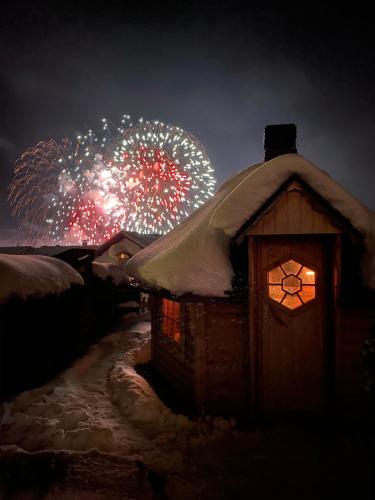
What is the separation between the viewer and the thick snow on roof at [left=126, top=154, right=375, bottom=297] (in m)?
4.94

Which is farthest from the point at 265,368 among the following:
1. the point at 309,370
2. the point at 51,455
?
the point at 51,455

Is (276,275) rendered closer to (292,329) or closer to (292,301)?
(292,301)

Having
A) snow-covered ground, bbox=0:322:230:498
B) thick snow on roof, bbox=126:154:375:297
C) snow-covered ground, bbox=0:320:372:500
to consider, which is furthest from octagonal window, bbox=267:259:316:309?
snow-covered ground, bbox=0:322:230:498

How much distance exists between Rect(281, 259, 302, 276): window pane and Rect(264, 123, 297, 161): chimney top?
3497mm

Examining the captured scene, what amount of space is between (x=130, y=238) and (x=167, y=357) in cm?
2010

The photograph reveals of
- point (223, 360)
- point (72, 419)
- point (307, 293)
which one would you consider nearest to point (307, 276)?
point (307, 293)

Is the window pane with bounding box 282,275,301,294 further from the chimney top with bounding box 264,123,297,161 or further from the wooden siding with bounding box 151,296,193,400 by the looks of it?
the chimney top with bounding box 264,123,297,161

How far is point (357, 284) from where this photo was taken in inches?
201

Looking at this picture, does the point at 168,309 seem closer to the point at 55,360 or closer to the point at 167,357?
the point at 167,357

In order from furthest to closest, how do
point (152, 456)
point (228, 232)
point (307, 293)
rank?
point (307, 293), point (228, 232), point (152, 456)

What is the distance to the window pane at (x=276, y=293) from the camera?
5.50 metres

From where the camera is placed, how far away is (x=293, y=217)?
16.9 ft

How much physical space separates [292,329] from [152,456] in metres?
3.19

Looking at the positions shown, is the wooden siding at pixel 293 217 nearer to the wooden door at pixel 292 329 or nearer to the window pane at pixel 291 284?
the wooden door at pixel 292 329
